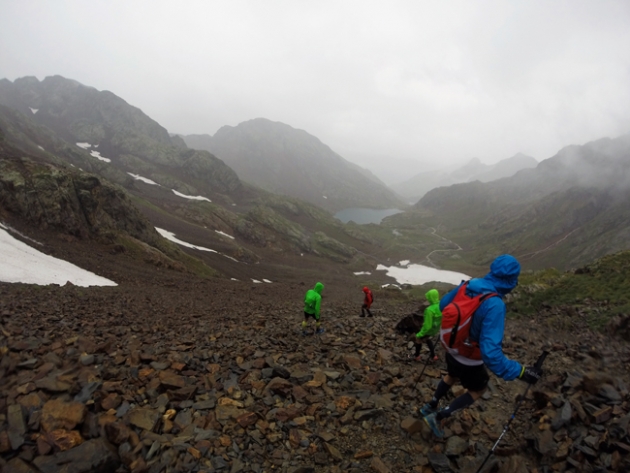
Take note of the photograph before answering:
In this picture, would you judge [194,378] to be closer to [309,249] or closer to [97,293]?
[97,293]

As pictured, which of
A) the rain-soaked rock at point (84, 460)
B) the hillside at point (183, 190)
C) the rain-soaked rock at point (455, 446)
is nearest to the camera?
the rain-soaked rock at point (84, 460)

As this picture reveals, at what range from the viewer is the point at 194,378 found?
7961 millimetres

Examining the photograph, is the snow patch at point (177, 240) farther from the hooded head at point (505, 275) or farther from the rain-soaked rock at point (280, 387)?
the hooded head at point (505, 275)

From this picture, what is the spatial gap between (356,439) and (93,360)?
6915 millimetres

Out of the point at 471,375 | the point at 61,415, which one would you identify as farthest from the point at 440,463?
the point at 61,415

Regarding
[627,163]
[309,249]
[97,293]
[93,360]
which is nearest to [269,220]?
[309,249]

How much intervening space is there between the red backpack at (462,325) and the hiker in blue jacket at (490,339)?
0.07m

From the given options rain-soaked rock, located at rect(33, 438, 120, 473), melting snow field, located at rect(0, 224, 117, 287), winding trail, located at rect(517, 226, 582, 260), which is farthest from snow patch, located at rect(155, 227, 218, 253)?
winding trail, located at rect(517, 226, 582, 260)

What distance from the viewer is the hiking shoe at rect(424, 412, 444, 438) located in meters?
6.41

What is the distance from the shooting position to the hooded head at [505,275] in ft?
18.1

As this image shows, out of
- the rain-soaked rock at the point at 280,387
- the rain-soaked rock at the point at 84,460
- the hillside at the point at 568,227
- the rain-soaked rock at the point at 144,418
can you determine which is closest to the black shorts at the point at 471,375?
the rain-soaked rock at the point at 280,387

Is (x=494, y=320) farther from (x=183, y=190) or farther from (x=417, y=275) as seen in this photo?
(x=183, y=190)

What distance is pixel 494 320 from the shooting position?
5238 millimetres

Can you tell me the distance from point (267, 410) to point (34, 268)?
1022 inches
